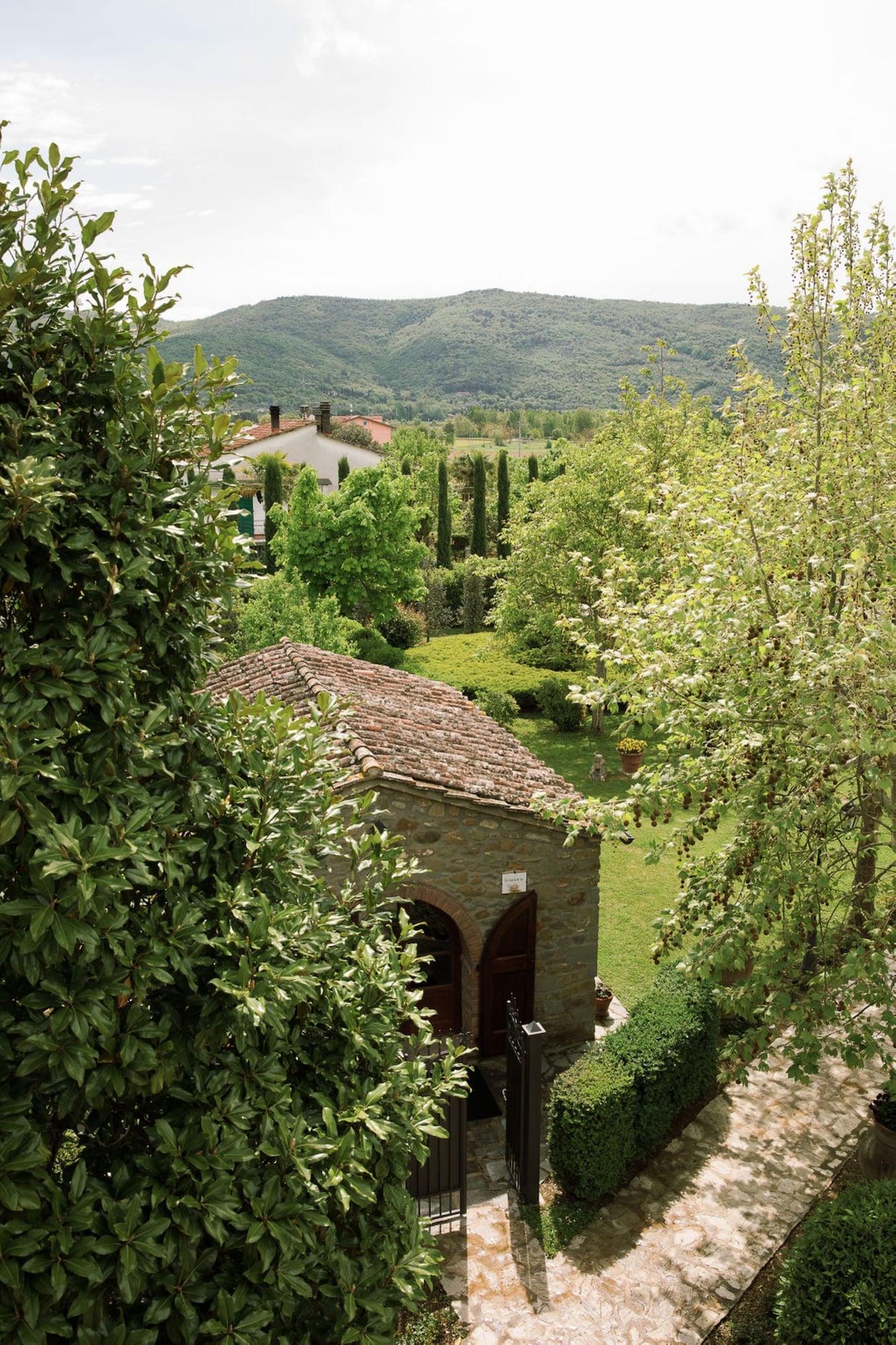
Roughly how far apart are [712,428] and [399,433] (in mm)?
31198

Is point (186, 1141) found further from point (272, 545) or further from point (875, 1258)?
point (272, 545)

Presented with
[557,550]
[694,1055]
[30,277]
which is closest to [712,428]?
[557,550]

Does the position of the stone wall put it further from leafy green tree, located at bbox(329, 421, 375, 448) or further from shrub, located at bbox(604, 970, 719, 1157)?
leafy green tree, located at bbox(329, 421, 375, 448)

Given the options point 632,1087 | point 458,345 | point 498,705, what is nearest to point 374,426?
point 498,705

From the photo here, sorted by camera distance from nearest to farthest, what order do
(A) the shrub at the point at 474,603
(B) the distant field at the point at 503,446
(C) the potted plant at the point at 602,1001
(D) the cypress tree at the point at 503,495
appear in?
(C) the potted plant at the point at 602,1001 → (A) the shrub at the point at 474,603 → (D) the cypress tree at the point at 503,495 → (B) the distant field at the point at 503,446

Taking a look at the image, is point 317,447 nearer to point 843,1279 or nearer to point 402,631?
point 402,631

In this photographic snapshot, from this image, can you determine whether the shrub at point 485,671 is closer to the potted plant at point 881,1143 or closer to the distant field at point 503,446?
the potted plant at point 881,1143

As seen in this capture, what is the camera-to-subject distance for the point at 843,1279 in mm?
6031

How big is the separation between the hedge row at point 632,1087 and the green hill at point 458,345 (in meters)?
108

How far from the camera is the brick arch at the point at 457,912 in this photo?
9703 mm

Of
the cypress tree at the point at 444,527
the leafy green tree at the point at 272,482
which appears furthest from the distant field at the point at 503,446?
the leafy green tree at the point at 272,482

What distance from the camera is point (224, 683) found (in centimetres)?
1330

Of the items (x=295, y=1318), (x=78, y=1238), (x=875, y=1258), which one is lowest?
(x=875, y=1258)

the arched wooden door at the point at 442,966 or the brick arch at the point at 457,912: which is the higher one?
the brick arch at the point at 457,912
